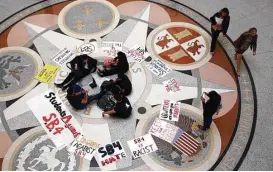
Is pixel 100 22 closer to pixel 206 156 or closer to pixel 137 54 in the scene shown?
pixel 137 54

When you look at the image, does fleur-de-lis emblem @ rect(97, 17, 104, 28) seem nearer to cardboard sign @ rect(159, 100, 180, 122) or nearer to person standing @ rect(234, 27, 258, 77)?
cardboard sign @ rect(159, 100, 180, 122)

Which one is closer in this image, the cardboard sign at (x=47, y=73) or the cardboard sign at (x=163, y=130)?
the cardboard sign at (x=163, y=130)

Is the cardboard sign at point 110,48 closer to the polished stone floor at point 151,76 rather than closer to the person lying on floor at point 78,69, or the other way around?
the polished stone floor at point 151,76

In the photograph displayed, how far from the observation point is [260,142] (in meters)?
6.72

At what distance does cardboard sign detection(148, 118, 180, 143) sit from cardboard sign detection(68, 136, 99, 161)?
1.21m

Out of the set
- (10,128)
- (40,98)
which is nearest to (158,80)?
(40,98)

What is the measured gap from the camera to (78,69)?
753 cm

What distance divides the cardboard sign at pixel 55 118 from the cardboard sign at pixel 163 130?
4.98ft

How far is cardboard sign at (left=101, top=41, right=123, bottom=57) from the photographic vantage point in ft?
26.7

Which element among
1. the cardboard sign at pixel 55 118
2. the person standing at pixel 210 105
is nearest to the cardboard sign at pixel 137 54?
the cardboard sign at pixel 55 118

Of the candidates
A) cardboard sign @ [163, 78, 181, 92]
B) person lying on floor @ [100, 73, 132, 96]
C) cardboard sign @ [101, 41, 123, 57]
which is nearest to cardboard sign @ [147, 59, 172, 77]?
cardboard sign @ [163, 78, 181, 92]

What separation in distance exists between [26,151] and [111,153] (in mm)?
1681

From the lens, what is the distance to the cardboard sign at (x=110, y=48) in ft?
26.7

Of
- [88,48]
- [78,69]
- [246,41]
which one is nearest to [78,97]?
[78,69]
